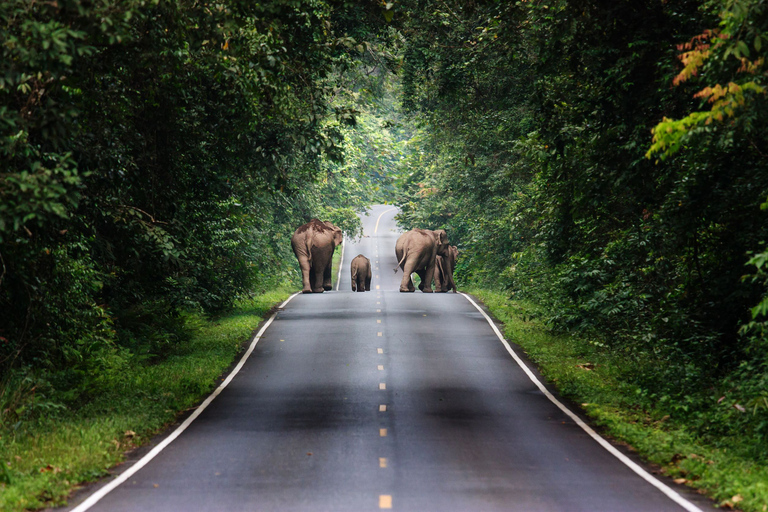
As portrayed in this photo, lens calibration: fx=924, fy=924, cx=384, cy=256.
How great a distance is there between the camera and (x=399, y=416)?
1354 centimetres

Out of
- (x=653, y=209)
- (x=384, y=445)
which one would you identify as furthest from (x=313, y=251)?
(x=384, y=445)

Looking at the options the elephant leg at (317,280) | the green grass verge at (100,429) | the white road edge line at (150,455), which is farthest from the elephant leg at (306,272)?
the white road edge line at (150,455)

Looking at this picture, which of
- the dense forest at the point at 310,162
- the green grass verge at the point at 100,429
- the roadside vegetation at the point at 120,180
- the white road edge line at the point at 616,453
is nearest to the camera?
the white road edge line at the point at 616,453

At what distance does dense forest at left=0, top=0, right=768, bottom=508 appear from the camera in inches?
384

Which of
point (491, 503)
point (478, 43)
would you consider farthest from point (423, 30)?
point (491, 503)

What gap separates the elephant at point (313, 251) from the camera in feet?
125

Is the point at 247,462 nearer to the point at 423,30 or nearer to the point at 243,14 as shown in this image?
the point at 243,14

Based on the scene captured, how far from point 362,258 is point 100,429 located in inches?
1235

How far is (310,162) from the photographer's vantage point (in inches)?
823

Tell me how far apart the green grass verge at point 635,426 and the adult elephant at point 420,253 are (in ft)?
58.0

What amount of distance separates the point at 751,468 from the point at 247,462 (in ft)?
18.0

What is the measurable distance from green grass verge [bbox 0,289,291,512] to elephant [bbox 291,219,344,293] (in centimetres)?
1770

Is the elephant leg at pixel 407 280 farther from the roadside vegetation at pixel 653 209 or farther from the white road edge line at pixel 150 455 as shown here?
the white road edge line at pixel 150 455

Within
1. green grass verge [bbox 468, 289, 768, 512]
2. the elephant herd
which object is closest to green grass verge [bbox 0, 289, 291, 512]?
green grass verge [bbox 468, 289, 768, 512]
